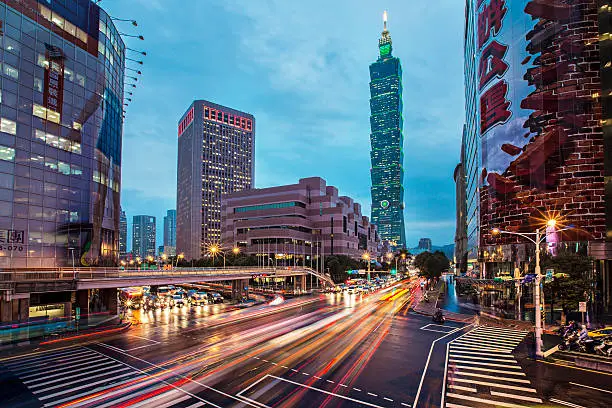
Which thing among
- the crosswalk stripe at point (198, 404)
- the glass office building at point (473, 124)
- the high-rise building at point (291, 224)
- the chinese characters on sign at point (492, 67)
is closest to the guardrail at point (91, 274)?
the crosswalk stripe at point (198, 404)

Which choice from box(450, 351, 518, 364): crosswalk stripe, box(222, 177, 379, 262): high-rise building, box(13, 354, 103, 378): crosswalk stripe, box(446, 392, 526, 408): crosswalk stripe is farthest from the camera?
box(222, 177, 379, 262): high-rise building

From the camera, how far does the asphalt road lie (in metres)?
16.3

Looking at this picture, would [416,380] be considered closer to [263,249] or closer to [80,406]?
[80,406]

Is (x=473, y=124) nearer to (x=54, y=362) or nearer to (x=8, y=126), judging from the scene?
(x=8, y=126)

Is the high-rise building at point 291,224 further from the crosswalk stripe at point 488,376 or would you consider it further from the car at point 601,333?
the crosswalk stripe at point 488,376

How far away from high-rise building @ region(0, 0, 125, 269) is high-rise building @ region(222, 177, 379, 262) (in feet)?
184

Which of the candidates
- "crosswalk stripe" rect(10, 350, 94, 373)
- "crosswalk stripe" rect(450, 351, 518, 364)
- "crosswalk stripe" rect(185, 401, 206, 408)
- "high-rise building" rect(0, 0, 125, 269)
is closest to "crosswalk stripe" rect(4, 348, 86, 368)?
"crosswalk stripe" rect(10, 350, 94, 373)

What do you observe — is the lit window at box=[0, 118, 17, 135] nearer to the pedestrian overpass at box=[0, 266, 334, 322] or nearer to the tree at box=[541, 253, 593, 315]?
the pedestrian overpass at box=[0, 266, 334, 322]

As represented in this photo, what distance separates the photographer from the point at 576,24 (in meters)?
43.8

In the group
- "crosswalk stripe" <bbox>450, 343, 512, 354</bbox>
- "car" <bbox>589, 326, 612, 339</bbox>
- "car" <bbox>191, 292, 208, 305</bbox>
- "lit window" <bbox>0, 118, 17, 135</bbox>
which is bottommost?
"car" <bbox>191, 292, 208, 305</bbox>

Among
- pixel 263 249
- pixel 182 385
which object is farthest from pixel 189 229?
pixel 182 385

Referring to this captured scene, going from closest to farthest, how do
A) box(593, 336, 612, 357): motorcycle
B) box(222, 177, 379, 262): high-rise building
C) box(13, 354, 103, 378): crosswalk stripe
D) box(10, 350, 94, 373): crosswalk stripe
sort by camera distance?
1. box(13, 354, 103, 378): crosswalk stripe
2. box(10, 350, 94, 373): crosswalk stripe
3. box(593, 336, 612, 357): motorcycle
4. box(222, 177, 379, 262): high-rise building

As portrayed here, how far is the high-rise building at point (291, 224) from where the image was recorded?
107 meters

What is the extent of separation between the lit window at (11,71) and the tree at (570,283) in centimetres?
5871
